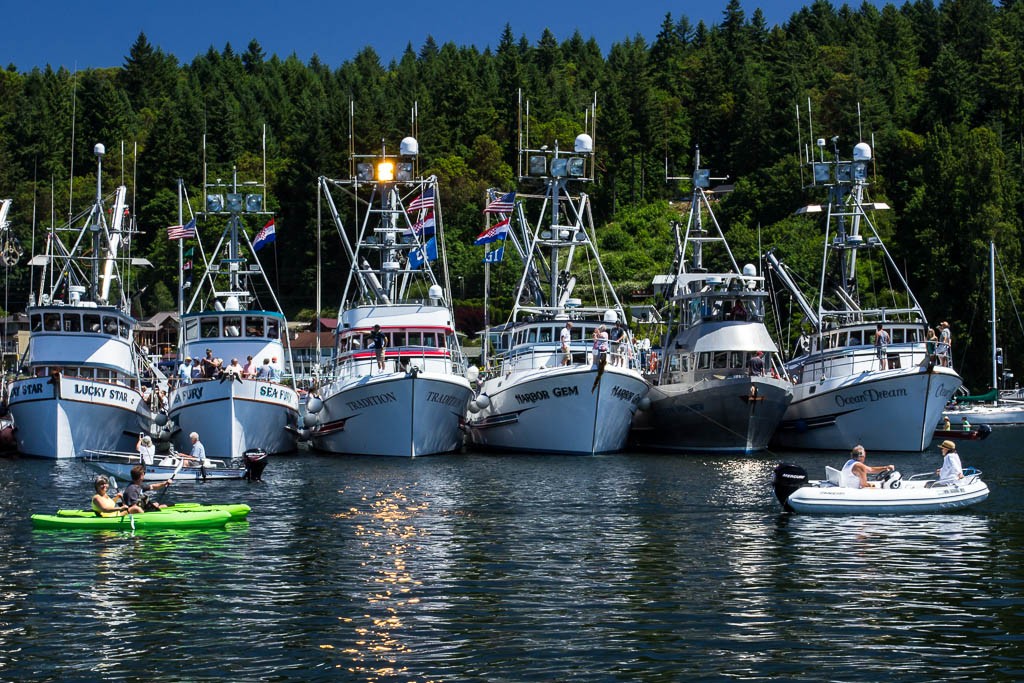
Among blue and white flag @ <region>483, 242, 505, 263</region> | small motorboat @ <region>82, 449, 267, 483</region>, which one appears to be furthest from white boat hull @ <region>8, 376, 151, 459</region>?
blue and white flag @ <region>483, 242, 505, 263</region>

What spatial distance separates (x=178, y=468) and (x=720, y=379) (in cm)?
2296

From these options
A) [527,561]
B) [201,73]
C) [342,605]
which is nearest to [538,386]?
[527,561]

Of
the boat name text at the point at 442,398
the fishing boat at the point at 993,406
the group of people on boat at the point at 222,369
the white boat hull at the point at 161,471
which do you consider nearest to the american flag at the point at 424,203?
the group of people on boat at the point at 222,369

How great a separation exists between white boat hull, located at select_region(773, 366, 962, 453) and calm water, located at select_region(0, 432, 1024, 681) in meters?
14.4

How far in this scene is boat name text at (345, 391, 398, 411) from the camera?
51406mm

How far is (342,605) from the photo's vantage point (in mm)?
23609

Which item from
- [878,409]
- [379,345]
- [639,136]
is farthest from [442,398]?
[639,136]

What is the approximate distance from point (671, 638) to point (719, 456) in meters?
33.8

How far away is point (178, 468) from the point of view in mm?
41219

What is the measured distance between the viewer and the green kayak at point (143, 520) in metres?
31.5

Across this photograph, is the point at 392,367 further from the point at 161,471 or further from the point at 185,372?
the point at 161,471

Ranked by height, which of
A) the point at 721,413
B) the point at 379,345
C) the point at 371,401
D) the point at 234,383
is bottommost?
the point at 721,413

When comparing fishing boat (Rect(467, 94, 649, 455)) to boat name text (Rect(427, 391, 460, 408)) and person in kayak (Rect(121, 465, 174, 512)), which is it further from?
person in kayak (Rect(121, 465, 174, 512))

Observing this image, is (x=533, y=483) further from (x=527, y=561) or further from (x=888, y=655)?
(x=888, y=655)
